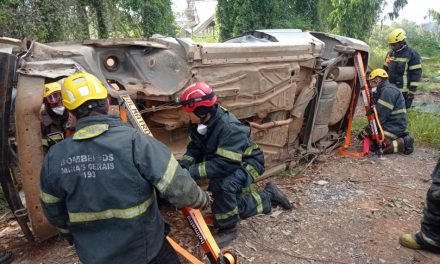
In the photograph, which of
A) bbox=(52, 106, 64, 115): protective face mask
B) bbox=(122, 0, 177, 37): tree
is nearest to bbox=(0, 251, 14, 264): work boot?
bbox=(52, 106, 64, 115): protective face mask

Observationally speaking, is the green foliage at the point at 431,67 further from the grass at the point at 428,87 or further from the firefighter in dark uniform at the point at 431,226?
the firefighter in dark uniform at the point at 431,226

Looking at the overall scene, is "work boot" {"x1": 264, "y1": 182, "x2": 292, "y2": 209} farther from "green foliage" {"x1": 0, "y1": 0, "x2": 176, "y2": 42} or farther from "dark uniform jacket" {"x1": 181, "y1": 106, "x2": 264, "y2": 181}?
"green foliage" {"x1": 0, "y1": 0, "x2": 176, "y2": 42}

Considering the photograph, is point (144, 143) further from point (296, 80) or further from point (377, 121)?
point (377, 121)

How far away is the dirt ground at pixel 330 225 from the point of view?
3.35m

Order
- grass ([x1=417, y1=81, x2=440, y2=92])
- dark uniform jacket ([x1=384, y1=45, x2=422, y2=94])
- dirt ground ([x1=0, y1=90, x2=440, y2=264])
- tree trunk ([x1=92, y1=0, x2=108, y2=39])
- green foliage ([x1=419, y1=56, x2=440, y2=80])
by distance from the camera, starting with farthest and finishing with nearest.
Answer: green foliage ([x1=419, y1=56, x2=440, y2=80])
tree trunk ([x1=92, y1=0, x2=108, y2=39])
grass ([x1=417, y1=81, x2=440, y2=92])
dark uniform jacket ([x1=384, y1=45, x2=422, y2=94])
dirt ground ([x1=0, y1=90, x2=440, y2=264])

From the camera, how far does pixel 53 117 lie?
318 centimetres

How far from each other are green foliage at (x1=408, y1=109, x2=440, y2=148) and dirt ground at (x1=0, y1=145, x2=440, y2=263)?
123 cm

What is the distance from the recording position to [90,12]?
36.0ft

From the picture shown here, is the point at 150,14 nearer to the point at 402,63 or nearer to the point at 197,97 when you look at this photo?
the point at 402,63

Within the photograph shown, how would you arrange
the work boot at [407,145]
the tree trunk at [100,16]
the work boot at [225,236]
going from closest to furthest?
the work boot at [225,236]
the work boot at [407,145]
the tree trunk at [100,16]

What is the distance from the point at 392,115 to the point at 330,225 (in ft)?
9.61

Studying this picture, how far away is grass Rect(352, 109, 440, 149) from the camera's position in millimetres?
6516

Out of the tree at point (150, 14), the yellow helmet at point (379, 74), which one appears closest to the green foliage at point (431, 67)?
the yellow helmet at point (379, 74)

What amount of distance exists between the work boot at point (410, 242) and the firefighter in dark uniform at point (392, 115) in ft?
8.65
